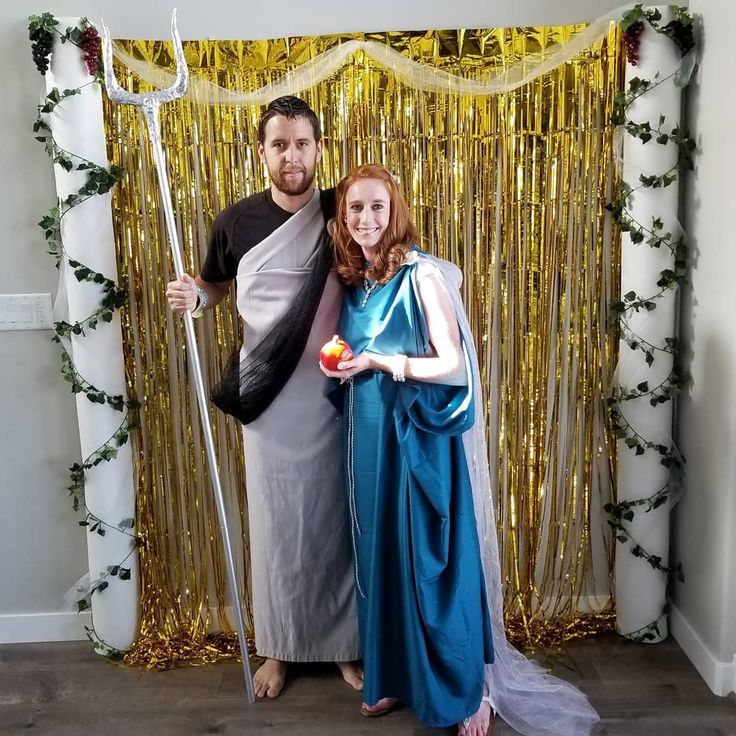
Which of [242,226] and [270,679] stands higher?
[242,226]

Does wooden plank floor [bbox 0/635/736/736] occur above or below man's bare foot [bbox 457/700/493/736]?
below

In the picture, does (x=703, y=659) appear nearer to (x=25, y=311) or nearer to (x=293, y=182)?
(x=293, y=182)

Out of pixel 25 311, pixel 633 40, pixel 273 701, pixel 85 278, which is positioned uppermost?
pixel 633 40

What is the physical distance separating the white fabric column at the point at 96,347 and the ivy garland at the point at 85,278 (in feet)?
0.05

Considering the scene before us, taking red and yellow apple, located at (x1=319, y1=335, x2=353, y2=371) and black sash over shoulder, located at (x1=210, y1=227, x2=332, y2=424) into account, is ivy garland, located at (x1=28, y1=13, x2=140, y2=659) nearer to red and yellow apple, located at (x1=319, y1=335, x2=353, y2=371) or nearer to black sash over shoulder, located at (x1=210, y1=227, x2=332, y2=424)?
Answer: black sash over shoulder, located at (x1=210, y1=227, x2=332, y2=424)

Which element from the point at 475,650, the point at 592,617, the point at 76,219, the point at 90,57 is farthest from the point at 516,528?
the point at 90,57

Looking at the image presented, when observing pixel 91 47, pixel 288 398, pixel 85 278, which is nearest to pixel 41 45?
pixel 91 47

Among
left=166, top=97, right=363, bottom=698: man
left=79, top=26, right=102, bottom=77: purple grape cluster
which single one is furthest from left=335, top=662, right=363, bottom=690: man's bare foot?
left=79, top=26, right=102, bottom=77: purple grape cluster

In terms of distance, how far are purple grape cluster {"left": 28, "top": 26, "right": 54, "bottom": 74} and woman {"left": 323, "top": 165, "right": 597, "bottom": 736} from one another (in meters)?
0.95

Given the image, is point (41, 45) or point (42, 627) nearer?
point (41, 45)

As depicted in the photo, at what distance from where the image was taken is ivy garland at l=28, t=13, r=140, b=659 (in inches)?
Result: 89.4

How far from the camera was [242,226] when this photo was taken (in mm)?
2260

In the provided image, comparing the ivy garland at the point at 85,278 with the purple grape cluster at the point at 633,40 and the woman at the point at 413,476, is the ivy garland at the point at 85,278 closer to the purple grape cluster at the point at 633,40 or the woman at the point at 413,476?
the woman at the point at 413,476

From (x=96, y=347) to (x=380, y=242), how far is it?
0.97 m
